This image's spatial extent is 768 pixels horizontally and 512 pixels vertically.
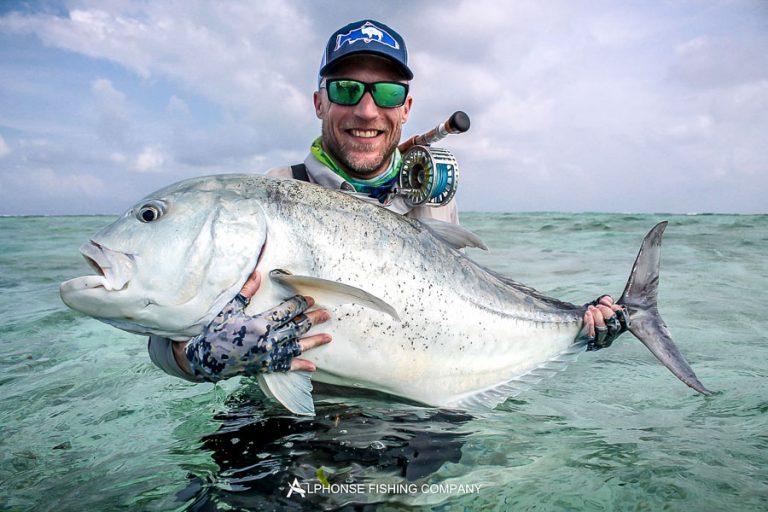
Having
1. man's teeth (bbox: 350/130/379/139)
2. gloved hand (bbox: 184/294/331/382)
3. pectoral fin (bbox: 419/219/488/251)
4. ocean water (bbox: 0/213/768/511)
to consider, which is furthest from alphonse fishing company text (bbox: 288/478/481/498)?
man's teeth (bbox: 350/130/379/139)

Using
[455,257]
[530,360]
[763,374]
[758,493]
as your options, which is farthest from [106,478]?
[763,374]

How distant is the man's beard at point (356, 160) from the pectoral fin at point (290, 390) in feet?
4.67

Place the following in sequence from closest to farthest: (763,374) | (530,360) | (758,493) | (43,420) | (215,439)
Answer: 1. (758,493)
2. (215,439)
3. (530,360)
4. (43,420)
5. (763,374)

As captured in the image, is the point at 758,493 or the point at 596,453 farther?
the point at 596,453

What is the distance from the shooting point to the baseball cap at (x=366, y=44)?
9.57ft

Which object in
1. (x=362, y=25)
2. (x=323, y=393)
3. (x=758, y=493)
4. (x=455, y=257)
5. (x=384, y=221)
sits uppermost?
(x=362, y=25)

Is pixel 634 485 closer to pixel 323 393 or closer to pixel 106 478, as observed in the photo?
pixel 323 393

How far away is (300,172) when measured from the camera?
3.06m

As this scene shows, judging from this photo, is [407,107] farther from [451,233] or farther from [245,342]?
[245,342]

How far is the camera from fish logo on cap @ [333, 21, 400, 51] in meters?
2.94

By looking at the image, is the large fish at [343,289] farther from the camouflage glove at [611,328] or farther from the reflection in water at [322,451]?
the reflection in water at [322,451]

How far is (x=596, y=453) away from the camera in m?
2.23

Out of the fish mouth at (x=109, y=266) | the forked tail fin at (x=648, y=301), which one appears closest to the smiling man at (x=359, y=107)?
the fish mouth at (x=109, y=266)

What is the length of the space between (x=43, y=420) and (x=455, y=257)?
2397 millimetres
